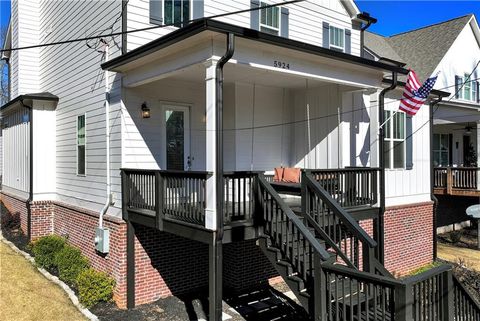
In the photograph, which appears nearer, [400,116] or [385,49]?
[400,116]

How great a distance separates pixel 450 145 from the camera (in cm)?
1912

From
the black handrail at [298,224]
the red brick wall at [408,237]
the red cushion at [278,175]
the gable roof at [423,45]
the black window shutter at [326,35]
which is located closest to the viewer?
the black handrail at [298,224]

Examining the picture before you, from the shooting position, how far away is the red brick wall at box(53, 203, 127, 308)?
819 centimetres

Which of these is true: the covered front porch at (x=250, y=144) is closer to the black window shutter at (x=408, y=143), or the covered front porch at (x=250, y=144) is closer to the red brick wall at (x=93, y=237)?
the red brick wall at (x=93, y=237)

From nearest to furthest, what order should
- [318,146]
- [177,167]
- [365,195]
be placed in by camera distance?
1. [365,195]
2. [177,167]
3. [318,146]

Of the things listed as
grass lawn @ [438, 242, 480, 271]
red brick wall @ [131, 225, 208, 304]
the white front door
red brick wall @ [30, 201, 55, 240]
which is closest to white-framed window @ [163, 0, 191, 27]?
the white front door

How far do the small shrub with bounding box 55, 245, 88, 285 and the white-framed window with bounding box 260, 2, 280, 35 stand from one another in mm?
7392

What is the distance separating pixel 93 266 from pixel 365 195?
644cm

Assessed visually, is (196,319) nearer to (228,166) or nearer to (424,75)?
(228,166)

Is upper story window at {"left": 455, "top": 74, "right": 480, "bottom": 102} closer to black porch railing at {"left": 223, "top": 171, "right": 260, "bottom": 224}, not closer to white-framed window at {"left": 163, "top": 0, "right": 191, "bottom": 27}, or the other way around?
white-framed window at {"left": 163, "top": 0, "right": 191, "bottom": 27}

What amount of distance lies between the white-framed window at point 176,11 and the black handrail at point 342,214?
4.62 meters

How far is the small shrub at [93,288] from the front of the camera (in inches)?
314

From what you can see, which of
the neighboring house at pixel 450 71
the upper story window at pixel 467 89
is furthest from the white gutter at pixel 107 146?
the upper story window at pixel 467 89

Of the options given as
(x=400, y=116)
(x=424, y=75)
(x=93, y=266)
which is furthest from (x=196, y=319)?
(x=424, y=75)
